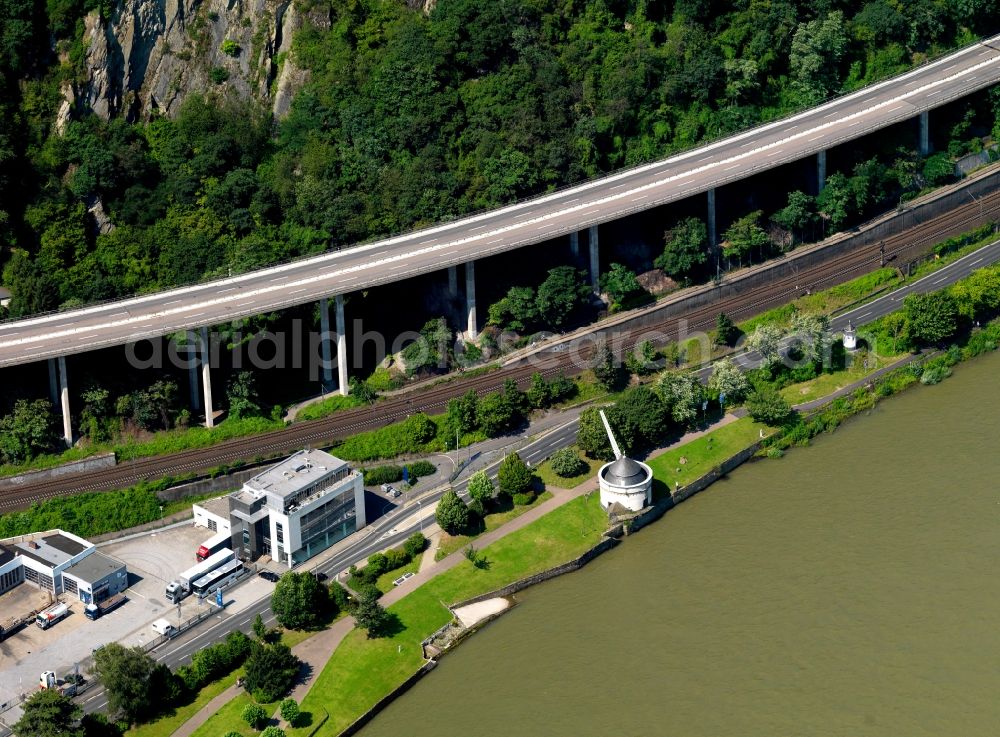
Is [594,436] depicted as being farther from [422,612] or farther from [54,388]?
[54,388]

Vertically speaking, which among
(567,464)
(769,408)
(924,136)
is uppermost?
(924,136)

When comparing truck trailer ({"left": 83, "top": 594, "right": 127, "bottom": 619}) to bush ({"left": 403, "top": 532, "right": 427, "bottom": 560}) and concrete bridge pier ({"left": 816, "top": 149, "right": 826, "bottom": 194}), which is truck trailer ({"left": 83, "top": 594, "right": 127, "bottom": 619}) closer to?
bush ({"left": 403, "top": 532, "right": 427, "bottom": 560})

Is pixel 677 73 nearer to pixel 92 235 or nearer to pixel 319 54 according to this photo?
pixel 319 54

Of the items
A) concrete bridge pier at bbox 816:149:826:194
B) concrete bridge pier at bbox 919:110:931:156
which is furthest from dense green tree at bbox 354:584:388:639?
concrete bridge pier at bbox 919:110:931:156

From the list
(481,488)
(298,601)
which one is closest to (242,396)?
(481,488)

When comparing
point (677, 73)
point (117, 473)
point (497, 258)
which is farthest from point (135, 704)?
point (677, 73)

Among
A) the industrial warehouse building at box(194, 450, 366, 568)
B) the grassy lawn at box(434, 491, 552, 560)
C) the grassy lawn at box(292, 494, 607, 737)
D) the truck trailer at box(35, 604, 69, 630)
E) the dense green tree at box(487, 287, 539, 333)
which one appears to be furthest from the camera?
the dense green tree at box(487, 287, 539, 333)

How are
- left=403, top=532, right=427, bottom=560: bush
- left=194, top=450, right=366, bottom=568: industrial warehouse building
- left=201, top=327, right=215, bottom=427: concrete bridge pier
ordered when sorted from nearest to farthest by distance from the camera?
left=194, top=450, right=366, bottom=568: industrial warehouse building < left=403, top=532, right=427, bottom=560: bush < left=201, top=327, right=215, bottom=427: concrete bridge pier

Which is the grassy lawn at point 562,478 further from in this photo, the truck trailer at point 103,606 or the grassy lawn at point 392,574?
the truck trailer at point 103,606
